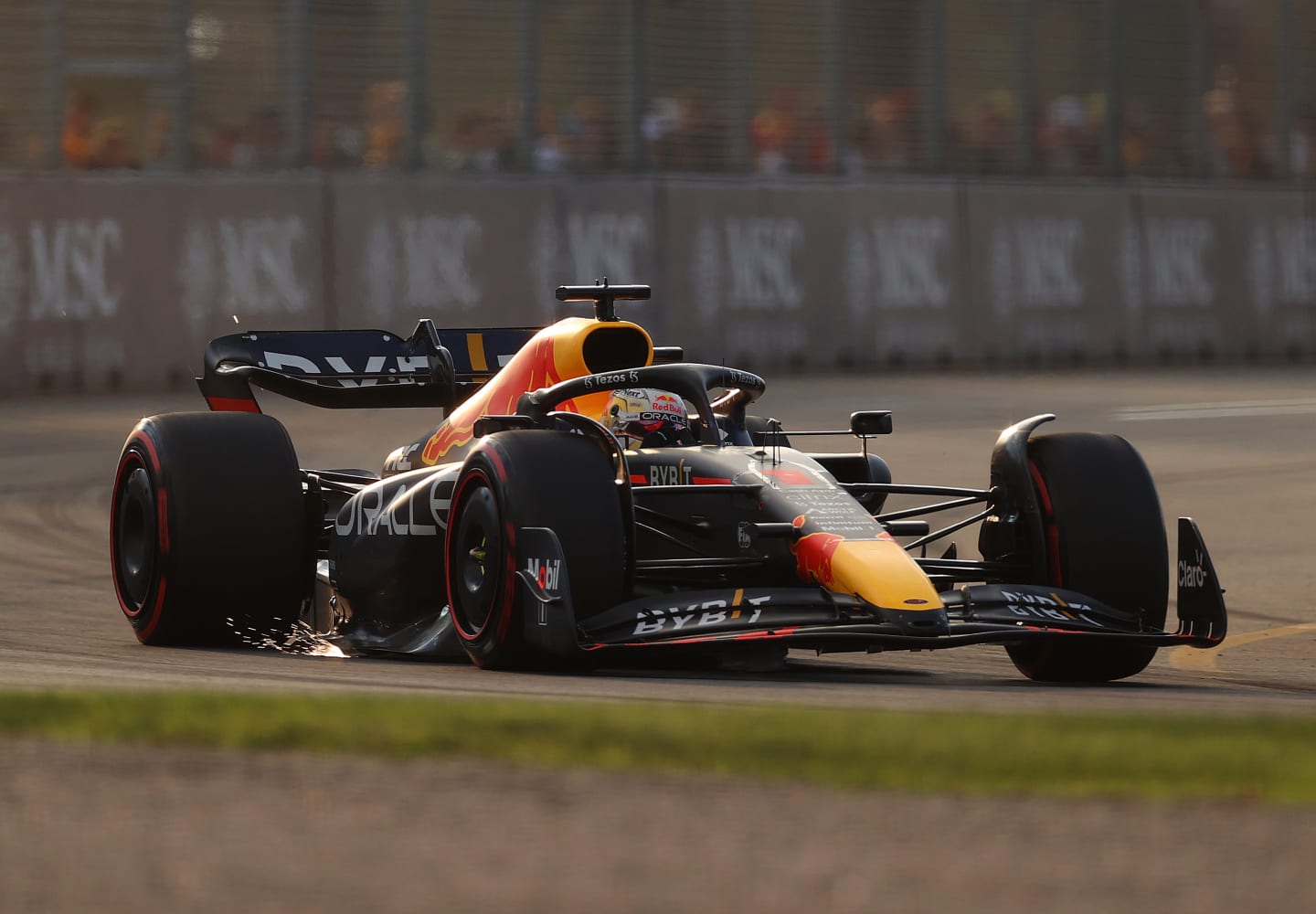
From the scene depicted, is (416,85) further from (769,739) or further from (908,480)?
(769,739)

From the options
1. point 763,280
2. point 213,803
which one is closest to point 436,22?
point 763,280

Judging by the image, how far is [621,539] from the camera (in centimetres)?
695

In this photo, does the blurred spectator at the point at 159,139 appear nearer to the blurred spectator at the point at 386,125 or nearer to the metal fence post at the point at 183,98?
the metal fence post at the point at 183,98

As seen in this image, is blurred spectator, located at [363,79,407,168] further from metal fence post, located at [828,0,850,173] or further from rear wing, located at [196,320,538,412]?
rear wing, located at [196,320,538,412]

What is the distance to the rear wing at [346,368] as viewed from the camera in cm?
937

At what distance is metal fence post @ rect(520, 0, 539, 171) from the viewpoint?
67.4ft

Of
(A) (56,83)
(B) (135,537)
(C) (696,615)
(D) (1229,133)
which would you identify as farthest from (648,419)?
(D) (1229,133)

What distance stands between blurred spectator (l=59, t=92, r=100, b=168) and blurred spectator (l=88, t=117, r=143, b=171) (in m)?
0.05

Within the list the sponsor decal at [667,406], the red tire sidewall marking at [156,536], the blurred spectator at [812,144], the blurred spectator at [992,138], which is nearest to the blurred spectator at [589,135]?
the blurred spectator at [812,144]

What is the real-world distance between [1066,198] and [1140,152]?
4.78 ft

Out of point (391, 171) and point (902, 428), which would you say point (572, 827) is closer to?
point (902, 428)

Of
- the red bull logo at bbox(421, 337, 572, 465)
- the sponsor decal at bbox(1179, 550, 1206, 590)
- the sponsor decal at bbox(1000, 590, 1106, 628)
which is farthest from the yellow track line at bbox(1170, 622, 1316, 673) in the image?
the red bull logo at bbox(421, 337, 572, 465)

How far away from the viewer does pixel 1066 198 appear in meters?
23.2

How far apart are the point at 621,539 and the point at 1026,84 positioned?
1732 centimetres
